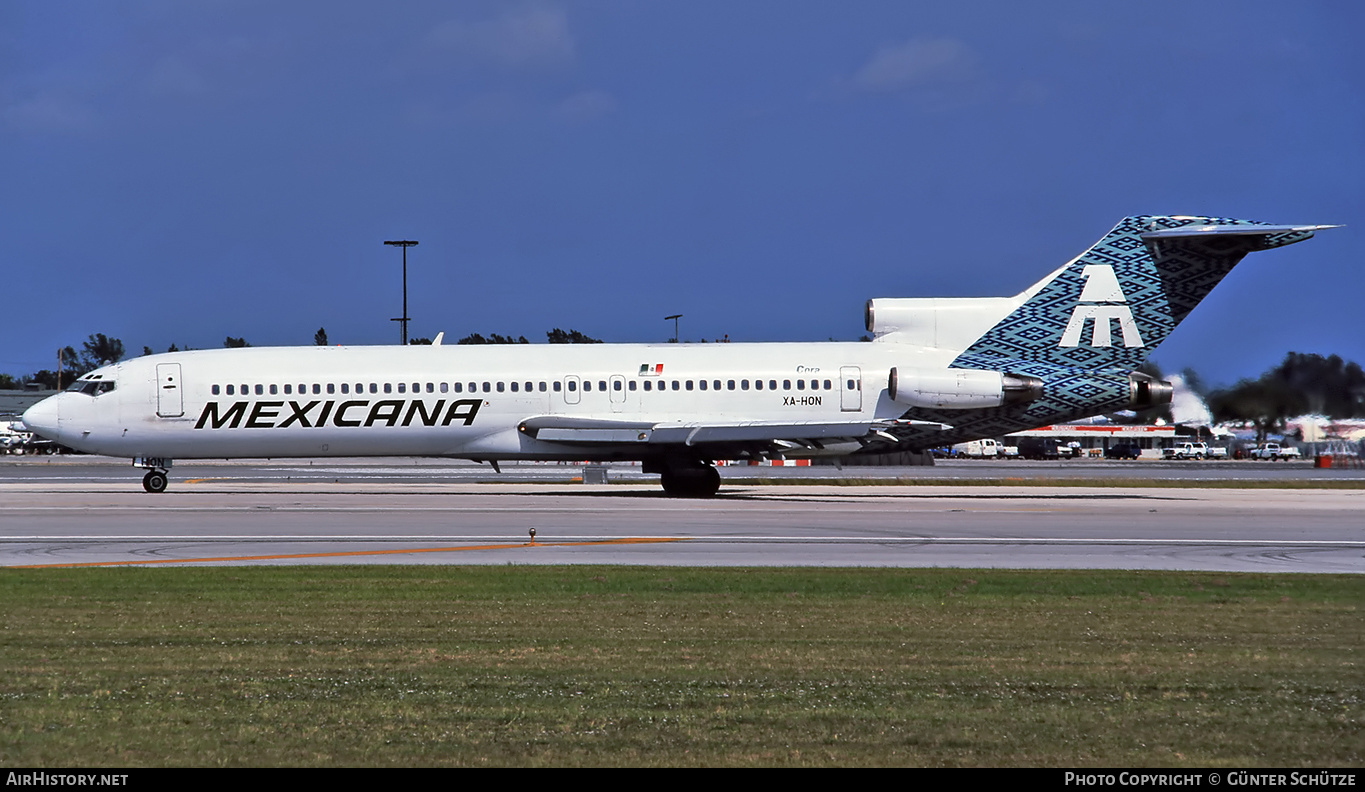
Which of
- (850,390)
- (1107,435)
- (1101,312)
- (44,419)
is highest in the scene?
(1101,312)

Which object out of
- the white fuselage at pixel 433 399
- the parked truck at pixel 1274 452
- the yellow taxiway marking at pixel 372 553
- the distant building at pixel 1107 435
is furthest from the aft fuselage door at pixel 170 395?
the distant building at pixel 1107 435

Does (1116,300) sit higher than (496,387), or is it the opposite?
(1116,300)

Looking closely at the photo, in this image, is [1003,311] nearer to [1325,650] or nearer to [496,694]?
[1325,650]

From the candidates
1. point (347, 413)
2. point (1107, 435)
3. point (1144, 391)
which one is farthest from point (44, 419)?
point (1107, 435)

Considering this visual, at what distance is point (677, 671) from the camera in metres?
8.87

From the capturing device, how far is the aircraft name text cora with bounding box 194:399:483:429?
32.4 meters

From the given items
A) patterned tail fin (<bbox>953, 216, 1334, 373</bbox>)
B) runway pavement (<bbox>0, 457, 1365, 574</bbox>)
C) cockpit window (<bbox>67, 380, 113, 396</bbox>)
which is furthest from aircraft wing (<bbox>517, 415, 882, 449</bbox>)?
cockpit window (<bbox>67, 380, 113, 396</bbox>)

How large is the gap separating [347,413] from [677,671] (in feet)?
82.6

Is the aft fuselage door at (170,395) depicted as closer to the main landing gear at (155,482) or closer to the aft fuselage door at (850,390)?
the main landing gear at (155,482)

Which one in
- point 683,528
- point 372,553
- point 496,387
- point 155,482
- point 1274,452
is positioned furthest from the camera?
point 1274,452

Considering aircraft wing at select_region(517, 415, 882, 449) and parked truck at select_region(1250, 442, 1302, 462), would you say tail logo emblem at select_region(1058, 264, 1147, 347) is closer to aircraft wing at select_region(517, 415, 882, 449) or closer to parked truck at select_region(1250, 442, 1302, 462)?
aircraft wing at select_region(517, 415, 882, 449)

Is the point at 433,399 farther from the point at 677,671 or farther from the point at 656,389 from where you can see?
the point at 677,671

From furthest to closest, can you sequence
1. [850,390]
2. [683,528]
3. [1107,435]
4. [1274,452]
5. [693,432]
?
[1107,435] < [1274,452] < [850,390] < [693,432] < [683,528]

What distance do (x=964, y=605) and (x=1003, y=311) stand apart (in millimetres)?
22759
